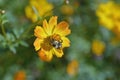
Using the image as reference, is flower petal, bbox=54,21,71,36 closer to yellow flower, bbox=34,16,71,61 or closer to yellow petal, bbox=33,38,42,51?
yellow flower, bbox=34,16,71,61

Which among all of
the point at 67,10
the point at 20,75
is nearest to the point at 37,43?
the point at 20,75

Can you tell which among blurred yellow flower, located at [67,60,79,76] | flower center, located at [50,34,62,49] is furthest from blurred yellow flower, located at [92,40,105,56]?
flower center, located at [50,34,62,49]

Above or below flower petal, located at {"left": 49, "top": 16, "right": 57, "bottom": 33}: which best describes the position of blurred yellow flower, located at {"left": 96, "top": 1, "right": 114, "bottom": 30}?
below

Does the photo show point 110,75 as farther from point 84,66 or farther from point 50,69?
point 50,69

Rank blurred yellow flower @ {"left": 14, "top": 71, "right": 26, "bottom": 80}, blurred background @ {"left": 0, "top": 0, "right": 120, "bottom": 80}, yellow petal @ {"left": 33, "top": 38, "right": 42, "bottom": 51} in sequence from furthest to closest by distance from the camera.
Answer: blurred background @ {"left": 0, "top": 0, "right": 120, "bottom": 80} → blurred yellow flower @ {"left": 14, "top": 71, "right": 26, "bottom": 80} → yellow petal @ {"left": 33, "top": 38, "right": 42, "bottom": 51}

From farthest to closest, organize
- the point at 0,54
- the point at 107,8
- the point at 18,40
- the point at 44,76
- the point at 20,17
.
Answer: the point at 107,8 → the point at 20,17 → the point at 44,76 → the point at 0,54 → the point at 18,40

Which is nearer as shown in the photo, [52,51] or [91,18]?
[52,51]

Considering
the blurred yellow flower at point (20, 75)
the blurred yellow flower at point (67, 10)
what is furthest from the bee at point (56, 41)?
the blurred yellow flower at point (67, 10)

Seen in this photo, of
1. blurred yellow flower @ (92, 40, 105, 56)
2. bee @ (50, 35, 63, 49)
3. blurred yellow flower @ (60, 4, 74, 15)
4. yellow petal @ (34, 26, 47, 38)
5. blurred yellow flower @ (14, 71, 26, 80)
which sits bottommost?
blurred yellow flower @ (92, 40, 105, 56)

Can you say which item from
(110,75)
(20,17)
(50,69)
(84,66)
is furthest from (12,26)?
(110,75)

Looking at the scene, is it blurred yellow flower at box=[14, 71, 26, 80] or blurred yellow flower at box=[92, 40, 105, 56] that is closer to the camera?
Answer: blurred yellow flower at box=[14, 71, 26, 80]
